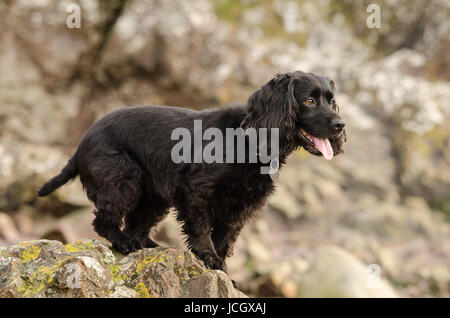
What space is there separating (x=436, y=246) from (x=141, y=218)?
715 centimetres

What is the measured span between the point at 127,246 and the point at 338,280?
3949 millimetres

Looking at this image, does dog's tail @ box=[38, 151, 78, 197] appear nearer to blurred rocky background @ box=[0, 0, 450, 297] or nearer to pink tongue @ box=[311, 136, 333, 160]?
pink tongue @ box=[311, 136, 333, 160]

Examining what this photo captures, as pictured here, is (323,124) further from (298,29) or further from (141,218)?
(298,29)

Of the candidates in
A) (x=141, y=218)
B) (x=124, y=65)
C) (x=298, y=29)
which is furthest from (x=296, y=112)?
(x=298, y=29)

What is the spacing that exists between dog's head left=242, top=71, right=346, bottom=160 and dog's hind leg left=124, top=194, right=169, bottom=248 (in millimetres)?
1200

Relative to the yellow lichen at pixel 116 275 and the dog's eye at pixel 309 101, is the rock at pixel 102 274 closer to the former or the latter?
the yellow lichen at pixel 116 275

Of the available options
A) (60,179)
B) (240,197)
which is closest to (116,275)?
(240,197)

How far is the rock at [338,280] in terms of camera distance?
6.47m

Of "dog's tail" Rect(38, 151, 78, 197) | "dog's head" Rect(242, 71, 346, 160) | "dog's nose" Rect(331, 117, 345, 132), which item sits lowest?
"dog's tail" Rect(38, 151, 78, 197)

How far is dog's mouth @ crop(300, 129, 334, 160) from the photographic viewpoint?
360 centimetres

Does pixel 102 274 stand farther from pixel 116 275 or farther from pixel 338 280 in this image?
pixel 338 280

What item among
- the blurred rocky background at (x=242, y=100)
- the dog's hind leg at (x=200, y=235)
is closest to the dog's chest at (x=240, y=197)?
the dog's hind leg at (x=200, y=235)

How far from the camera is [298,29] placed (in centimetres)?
1264

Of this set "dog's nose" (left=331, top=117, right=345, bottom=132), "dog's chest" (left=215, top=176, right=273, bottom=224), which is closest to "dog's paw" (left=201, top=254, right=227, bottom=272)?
"dog's chest" (left=215, top=176, right=273, bottom=224)
